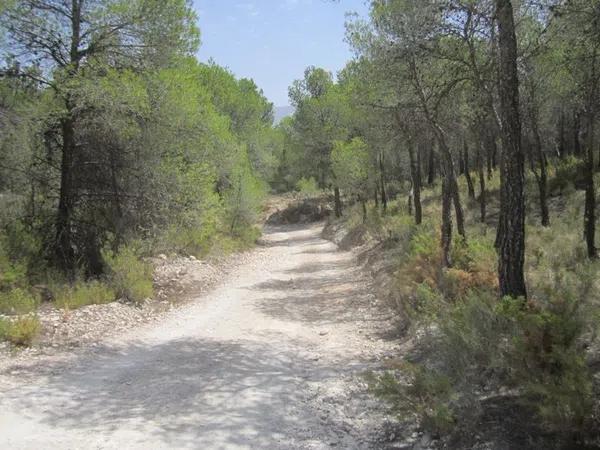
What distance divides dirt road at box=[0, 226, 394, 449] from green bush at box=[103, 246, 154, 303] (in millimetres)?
1213

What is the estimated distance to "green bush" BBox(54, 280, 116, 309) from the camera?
1082cm

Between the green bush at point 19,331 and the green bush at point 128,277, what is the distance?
3486 millimetres

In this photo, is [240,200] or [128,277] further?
[240,200]

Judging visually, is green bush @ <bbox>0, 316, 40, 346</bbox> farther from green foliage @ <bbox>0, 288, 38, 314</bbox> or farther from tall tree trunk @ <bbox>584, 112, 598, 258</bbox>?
tall tree trunk @ <bbox>584, 112, 598, 258</bbox>

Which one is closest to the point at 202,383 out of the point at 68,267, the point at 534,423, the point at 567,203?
the point at 534,423

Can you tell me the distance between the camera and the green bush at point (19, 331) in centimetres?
835

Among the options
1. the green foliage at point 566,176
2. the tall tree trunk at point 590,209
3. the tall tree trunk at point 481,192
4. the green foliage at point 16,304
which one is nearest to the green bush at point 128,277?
the green foliage at point 16,304

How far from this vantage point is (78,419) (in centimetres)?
568

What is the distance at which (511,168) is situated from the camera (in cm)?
686

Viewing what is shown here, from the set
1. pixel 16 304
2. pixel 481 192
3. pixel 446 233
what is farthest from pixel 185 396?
pixel 481 192

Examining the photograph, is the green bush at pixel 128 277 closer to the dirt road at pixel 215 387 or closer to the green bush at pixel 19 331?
the dirt road at pixel 215 387

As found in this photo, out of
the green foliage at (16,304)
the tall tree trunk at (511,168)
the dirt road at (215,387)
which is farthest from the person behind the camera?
the green foliage at (16,304)

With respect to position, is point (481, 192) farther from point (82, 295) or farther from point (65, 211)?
point (82, 295)

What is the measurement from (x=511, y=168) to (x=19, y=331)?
8206 millimetres
